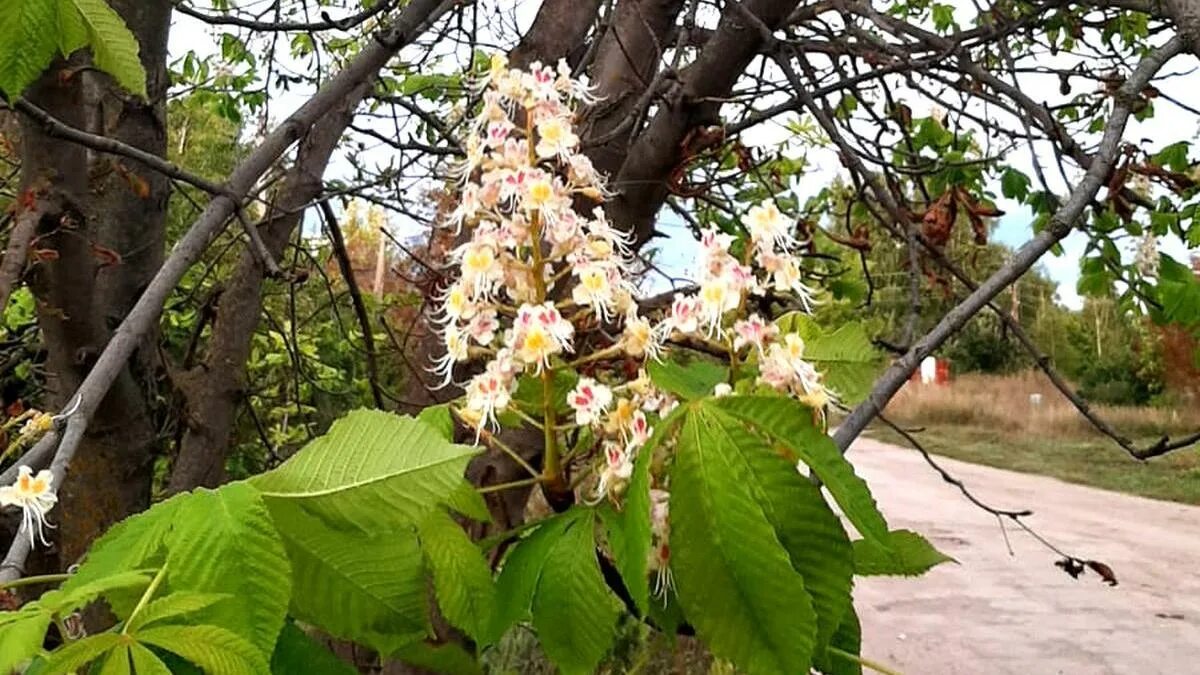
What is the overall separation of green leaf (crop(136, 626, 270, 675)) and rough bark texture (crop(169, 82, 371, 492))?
1218 millimetres

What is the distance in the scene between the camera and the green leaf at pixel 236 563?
0.40 metres

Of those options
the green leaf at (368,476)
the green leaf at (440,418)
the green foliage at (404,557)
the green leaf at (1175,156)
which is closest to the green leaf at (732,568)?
the green foliage at (404,557)

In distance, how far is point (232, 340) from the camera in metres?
1.60

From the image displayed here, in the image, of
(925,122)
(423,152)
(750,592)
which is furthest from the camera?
(925,122)

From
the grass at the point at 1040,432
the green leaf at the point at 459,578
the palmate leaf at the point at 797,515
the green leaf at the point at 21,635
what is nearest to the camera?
the green leaf at the point at 21,635

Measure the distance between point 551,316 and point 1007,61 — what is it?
114cm

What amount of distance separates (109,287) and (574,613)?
3.70 ft

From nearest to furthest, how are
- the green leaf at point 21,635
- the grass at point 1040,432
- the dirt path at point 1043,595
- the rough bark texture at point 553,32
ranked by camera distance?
the green leaf at point 21,635 < the rough bark texture at point 553,32 < the dirt path at point 1043,595 < the grass at point 1040,432

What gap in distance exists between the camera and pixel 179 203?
3188 millimetres

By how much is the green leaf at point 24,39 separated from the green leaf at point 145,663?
383 millimetres

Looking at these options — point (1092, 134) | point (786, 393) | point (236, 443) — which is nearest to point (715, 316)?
point (786, 393)

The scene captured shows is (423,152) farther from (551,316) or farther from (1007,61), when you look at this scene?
(551,316)

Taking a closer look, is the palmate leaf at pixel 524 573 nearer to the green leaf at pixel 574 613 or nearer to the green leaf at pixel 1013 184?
the green leaf at pixel 574 613

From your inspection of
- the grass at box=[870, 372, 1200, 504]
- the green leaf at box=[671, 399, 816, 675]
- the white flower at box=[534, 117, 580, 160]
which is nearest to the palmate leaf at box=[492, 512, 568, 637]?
the green leaf at box=[671, 399, 816, 675]
